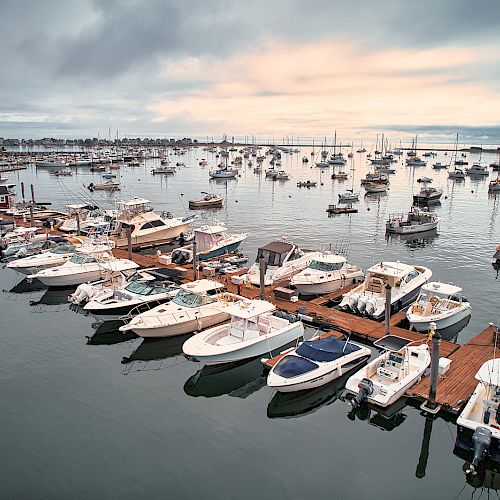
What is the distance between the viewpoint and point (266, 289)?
2967cm

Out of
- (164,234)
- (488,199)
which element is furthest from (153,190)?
(488,199)

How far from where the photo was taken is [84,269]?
31406mm

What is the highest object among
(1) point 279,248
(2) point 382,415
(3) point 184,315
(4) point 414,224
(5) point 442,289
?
(1) point 279,248

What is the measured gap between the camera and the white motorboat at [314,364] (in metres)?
17.9

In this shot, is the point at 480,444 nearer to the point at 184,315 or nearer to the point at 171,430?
the point at 171,430

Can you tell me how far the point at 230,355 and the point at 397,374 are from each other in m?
7.15

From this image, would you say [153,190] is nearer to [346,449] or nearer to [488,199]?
[488,199]

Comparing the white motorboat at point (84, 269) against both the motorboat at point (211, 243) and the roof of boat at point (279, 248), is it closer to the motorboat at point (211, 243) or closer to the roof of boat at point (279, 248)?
the motorboat at point (211, 243)

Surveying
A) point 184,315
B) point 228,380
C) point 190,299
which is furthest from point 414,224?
point 228,380

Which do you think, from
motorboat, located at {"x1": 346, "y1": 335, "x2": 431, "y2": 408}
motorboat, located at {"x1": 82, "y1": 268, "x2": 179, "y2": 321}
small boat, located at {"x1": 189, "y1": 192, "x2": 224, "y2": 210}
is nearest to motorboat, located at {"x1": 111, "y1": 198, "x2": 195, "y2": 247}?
motorboat, located at {"x1": 82, "y1": 268, "x2": 179, "y2": 321}

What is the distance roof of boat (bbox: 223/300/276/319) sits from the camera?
20.8m

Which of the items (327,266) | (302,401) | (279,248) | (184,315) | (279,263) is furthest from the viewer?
(279,248)

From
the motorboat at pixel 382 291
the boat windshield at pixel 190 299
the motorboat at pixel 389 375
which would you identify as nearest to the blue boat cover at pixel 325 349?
the motorboat at pixel 389 375

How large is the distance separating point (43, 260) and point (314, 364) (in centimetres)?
2337
